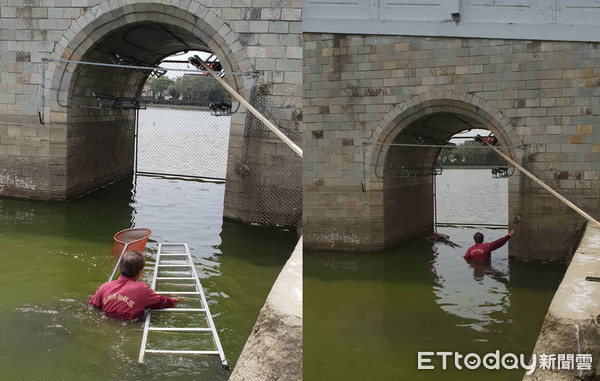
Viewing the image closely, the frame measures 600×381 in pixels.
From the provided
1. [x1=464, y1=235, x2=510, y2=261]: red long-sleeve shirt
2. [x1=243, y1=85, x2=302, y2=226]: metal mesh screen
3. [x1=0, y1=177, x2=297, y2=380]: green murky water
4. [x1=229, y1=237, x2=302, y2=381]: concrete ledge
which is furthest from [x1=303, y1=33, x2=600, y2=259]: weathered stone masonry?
[x1=229, y1=237, x2=302, y2=381]: concrete ledge

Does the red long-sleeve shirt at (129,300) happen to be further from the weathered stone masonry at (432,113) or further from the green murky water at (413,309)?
the weathered stone masonry at (432,113)

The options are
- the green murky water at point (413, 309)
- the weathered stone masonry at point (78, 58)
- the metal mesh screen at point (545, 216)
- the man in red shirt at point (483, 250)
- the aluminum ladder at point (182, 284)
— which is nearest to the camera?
the aluminum ladder at point (182, 284)

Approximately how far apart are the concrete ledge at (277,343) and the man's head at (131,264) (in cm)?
228

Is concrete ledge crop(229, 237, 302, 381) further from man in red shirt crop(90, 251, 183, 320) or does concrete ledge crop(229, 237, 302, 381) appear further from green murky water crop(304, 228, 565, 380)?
man in red shirt crop(90, 251, 183, 320)

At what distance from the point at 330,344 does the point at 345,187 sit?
4400mm

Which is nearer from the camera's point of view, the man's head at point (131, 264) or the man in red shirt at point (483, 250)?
the man's head at point (131, 264)

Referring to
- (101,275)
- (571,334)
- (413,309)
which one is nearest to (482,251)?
(413,309)

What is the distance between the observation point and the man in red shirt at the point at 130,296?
5059 millimetres

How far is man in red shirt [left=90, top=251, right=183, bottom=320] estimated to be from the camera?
506cm

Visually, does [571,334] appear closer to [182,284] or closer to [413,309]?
Answer: [413,309]

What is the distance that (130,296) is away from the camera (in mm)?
5051

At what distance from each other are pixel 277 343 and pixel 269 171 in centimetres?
717

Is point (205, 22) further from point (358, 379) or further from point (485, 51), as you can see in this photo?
point (358, 379)

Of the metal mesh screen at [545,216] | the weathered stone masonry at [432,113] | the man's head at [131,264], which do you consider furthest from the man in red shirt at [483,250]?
the man's head at [131,264]
